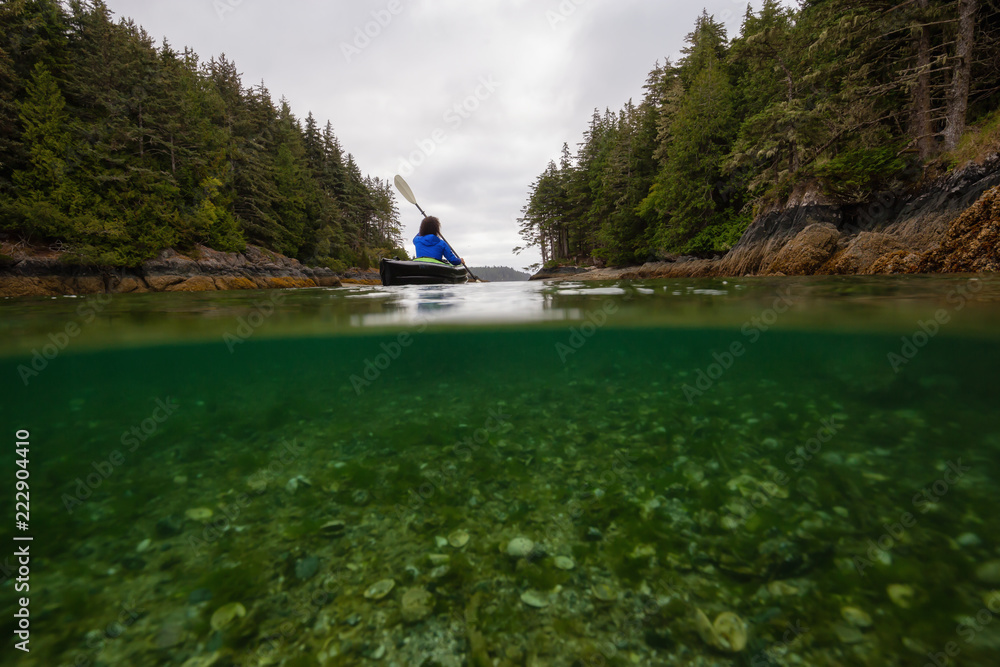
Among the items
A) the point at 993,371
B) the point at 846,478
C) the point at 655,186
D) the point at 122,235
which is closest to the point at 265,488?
the point at 846,478

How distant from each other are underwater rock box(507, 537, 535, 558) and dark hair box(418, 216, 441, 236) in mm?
17750

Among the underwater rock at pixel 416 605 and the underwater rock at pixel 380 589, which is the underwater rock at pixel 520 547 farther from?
the underwater rock at pixel 380 589

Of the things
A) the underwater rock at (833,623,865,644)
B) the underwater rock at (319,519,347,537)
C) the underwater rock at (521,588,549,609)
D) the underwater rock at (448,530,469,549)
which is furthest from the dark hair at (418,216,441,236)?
the underwater rock at (833,623,865,644)

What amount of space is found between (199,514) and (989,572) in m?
3.80

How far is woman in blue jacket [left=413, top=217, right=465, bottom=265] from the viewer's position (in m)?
18.3

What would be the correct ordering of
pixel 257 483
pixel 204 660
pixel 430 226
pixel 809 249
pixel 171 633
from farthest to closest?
pixel 430 226, pixel 809 249, pixel 257 483, pixel 171 633, pixel 204 660

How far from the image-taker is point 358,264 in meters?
52.0

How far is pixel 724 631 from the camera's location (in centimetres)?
141

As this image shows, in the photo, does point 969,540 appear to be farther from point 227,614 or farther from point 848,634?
point 227,614

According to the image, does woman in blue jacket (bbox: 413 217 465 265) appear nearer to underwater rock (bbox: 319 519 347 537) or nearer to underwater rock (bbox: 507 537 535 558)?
underwater rock (bbox: 319 519 347 537)

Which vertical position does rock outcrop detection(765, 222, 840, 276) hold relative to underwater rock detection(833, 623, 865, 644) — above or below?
above

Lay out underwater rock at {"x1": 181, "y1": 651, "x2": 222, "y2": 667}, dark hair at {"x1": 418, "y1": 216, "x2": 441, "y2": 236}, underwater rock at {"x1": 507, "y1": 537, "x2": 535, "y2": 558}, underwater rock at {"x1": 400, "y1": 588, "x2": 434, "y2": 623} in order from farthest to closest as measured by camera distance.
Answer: dark hair at {"x1": 418, "y1": 216, "x2": 441, "y2": 236}, underwater rock at {"x1": 507, "y1": 537, "x2": 535, "y2": 558}, underwater rock at {"x1": 400, "y1": 588, "x2": 434, "y2": 623}, underwater rock at {"x1": 181, "y1": 651, "x2": 222, "y2": 667}

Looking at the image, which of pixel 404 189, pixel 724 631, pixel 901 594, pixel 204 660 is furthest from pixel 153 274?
pixel 901 594

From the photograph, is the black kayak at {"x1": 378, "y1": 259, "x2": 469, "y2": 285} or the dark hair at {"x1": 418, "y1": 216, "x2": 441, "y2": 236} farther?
the dark hair at {"x1": 418, "y1": 216, "x2": 441, "y2": 236}
